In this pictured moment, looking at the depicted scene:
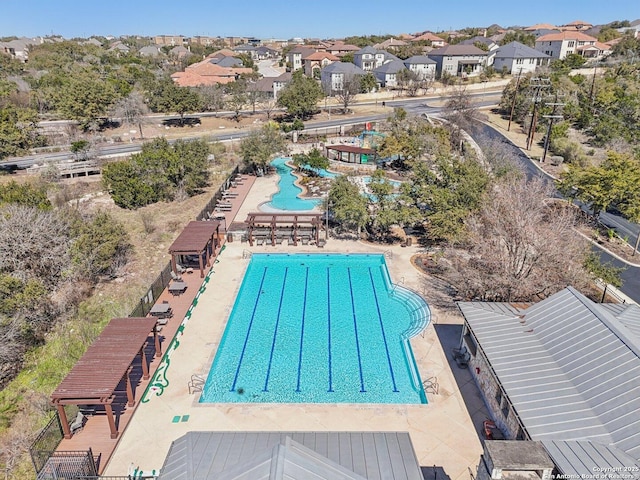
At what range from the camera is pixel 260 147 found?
43938mm

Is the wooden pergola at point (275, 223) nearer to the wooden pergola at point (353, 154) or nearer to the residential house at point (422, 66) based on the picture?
the wooden pergola at point (353, 154)

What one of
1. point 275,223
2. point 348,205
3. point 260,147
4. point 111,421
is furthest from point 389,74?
point 111,421

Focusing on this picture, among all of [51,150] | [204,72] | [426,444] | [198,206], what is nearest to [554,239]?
[426,444]

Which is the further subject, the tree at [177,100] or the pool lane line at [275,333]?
the tree at [177,100]

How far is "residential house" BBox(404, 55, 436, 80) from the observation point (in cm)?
9634

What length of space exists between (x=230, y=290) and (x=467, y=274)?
12.6m

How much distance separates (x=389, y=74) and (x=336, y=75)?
40.2 feet

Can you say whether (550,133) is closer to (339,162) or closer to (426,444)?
(339,162)

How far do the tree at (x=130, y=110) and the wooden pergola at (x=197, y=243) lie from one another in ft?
134

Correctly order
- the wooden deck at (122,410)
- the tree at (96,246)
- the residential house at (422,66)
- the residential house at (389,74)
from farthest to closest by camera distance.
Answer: the residential house at (422,66), the residential house at (389,74), the tree at (96,246), the wooden deck at (122,410)

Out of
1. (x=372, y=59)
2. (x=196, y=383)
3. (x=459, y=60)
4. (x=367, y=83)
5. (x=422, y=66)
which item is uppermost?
(x=372, y=59)

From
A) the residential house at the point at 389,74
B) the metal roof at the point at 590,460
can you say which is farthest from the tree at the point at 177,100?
the metal roof at the point at 590,460

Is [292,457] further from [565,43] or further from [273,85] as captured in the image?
[565,43]

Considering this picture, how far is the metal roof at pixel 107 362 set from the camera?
46.4 ft
